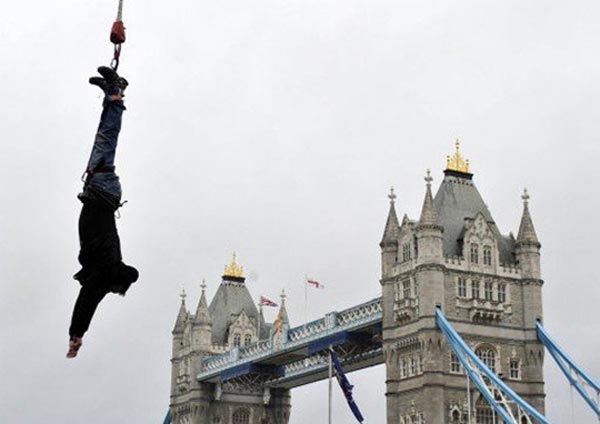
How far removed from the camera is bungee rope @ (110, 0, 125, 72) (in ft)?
17.7

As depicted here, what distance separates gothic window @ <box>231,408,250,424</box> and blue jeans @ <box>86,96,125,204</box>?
8818 centimetres

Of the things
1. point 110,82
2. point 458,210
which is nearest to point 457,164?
point 458,210

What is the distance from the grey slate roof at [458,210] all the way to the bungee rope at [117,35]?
61.5m

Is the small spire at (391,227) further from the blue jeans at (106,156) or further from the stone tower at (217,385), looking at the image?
the blue jeans at (106,156)

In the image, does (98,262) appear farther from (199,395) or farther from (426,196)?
(199,395)

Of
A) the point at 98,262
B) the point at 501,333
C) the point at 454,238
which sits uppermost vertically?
the point at 454,238

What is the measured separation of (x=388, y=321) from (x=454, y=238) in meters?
6.70

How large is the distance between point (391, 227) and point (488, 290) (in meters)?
7.78

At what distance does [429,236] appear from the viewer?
65.7m

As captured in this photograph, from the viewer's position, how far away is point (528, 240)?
6875 cm

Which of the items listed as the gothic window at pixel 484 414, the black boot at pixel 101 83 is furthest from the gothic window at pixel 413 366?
the black boot at pixel 101 83

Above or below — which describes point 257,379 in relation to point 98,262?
above

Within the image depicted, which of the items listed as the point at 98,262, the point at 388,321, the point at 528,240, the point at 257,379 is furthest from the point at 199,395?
the point at 98,262

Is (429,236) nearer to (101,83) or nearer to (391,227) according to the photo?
(391,227)
